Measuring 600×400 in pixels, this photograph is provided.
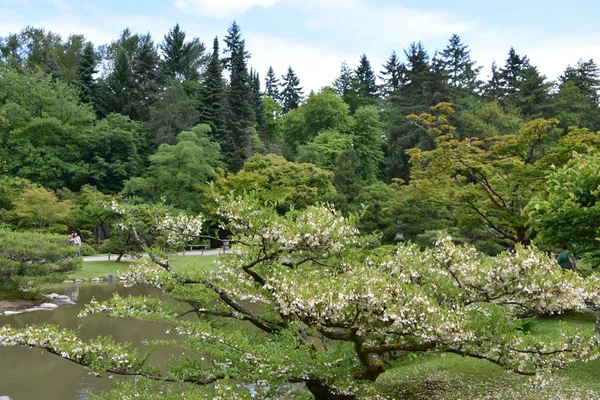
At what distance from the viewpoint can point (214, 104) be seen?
33.7 m

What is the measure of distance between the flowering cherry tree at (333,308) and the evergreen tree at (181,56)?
4285 cm

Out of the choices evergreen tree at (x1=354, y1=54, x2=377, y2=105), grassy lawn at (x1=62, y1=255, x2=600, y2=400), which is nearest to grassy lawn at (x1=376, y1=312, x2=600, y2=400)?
grassy lawn at (x1=62, y1=255, x2=600, y2=400)

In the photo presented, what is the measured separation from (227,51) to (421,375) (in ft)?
157

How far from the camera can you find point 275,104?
48094 mm

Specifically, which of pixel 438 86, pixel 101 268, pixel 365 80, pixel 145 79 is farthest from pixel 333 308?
pixel 365 80

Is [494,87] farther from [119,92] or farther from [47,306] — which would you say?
[47,306]

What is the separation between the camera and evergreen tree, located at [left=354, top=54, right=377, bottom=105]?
152 ft

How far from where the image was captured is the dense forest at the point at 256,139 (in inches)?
623

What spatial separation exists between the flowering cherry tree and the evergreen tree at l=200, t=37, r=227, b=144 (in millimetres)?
27996

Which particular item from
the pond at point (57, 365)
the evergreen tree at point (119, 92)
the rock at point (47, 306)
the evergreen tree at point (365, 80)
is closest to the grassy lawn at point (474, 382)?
the pond at point (57, 365)

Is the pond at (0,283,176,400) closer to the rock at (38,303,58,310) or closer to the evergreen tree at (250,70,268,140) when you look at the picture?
the rock at (38,303,58,310)

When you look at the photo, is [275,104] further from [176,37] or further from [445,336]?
[445,336]

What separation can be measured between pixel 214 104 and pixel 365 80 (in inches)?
819

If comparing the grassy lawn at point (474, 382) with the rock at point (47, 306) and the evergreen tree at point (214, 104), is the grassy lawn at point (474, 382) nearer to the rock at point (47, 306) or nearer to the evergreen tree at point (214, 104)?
the rock at point (47, 306)
